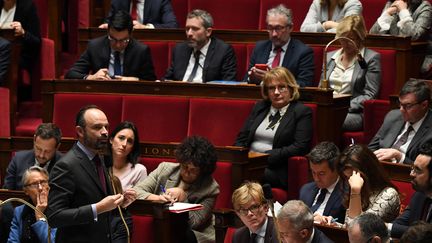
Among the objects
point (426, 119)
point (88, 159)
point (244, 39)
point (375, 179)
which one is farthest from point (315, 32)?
point (88, 159)

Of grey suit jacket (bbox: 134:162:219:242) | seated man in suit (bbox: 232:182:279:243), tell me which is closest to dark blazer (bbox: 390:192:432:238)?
seated man in suit (bbox: 232:182:279:243)

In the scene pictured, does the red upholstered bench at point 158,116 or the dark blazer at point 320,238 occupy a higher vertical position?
the red upholstered bench at point 158,116

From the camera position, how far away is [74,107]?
2676 mm

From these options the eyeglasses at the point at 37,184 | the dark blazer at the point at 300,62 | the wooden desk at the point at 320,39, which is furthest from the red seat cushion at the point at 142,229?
the wooden desk at the point at 320,39

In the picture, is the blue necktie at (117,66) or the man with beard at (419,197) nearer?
the man with beard at (419,197)

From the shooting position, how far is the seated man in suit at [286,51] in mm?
2709

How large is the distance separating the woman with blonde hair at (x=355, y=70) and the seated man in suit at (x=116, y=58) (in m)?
0.46

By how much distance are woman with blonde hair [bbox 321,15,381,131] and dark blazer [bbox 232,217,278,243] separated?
0.70m

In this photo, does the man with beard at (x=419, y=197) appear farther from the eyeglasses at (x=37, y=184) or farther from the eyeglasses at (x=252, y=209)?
the eyeglasses at (x=37, y=184)

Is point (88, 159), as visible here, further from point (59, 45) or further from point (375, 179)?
point (59, 45)

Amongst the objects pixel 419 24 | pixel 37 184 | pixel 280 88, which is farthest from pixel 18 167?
pixel 419 24

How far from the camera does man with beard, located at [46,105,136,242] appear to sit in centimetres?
183

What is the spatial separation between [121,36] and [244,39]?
34 centimetres

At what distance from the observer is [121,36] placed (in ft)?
9.05
